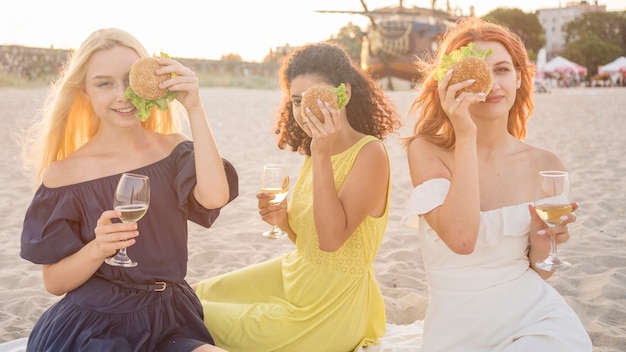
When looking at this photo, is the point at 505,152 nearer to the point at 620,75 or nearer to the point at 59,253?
the point at 59,253

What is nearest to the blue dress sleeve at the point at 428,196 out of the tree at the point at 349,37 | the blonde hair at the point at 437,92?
the blonde hair at the point at 437,92

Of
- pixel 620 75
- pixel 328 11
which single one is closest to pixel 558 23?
pixel 620 75

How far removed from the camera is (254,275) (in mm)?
3984

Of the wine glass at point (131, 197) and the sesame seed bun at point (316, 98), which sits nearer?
the wine glass at point (131, 197)

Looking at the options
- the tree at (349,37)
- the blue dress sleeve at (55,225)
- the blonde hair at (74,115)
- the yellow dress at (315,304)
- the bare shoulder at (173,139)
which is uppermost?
the tree at (349,37)

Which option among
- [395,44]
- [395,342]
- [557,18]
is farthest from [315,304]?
[557,18]

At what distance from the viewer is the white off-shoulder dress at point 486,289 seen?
296cm

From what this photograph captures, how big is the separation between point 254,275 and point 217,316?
42 centimetres

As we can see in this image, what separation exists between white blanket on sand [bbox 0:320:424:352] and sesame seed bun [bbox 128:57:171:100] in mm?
1902

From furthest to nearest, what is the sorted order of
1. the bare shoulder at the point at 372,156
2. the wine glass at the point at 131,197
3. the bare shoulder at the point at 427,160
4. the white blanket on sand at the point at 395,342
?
the white blanket on sand at the point at 395,342 → the bare shoulder at the point at 372,156 → the bare shoulder at the point at 427,160 → the wine glass at the point at 131,197

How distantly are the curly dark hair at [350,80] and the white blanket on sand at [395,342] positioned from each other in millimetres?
1296

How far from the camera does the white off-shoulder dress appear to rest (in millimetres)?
2965

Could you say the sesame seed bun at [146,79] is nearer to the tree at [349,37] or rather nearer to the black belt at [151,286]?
the black belt at [151,286]

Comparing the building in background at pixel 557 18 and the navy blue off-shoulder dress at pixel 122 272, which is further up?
the building in background at pixel 557 18
